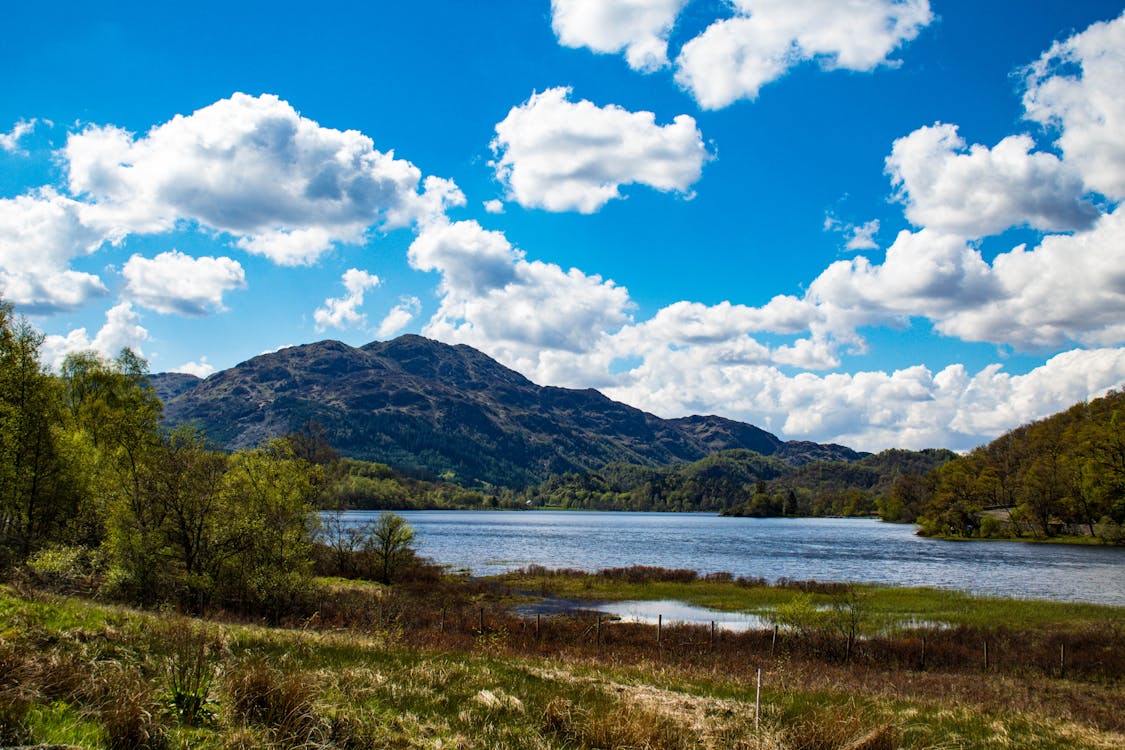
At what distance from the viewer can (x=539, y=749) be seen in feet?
37.9

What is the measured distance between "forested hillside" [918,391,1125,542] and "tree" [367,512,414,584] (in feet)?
438

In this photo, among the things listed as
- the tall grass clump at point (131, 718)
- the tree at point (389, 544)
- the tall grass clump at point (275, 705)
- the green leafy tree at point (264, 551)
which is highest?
the tall grass clump at point (131, 718)

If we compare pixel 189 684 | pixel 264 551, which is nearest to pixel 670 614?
pixel 264 551

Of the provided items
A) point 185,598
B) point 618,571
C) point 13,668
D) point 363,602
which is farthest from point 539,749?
point 618,571

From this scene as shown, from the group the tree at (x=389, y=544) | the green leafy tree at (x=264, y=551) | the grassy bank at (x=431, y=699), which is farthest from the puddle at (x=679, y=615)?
the green leafy tree at (x=264, y=551)

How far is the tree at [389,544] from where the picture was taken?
7006cm

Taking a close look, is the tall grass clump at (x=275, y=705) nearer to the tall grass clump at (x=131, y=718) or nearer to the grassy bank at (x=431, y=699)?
the grassy bank at (x=431, y=699)

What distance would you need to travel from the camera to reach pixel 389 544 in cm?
7038

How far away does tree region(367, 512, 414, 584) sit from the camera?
7006 centimetres

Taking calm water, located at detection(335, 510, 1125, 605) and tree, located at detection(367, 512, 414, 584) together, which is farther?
calm water, located at detection(335, 510, 1125, 605)

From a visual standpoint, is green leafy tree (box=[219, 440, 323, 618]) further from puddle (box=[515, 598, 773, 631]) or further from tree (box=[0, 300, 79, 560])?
puddle (box=[515, 598, 773, 631])

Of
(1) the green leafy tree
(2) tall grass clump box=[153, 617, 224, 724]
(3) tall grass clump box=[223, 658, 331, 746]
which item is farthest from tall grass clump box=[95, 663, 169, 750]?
(1) the green leafy tree

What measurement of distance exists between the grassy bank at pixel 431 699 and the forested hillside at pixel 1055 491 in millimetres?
137228

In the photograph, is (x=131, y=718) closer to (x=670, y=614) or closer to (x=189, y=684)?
(x=189, y=684)
